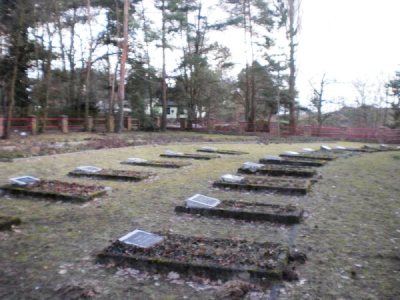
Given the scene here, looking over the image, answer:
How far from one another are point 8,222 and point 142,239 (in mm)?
1871

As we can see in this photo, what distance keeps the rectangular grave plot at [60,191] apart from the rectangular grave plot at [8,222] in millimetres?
1240

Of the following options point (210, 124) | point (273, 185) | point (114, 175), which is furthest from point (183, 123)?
point (273, 185)

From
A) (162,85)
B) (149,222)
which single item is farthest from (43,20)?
(149,222)

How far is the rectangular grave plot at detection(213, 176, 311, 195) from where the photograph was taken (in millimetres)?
7066

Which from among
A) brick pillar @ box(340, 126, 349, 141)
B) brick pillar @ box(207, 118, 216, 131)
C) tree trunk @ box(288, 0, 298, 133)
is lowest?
brick pillar @ box(340, 126, 349, 141)

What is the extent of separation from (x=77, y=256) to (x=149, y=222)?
1.39 metres

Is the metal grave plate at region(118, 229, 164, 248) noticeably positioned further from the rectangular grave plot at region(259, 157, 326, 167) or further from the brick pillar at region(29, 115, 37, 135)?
the brick pillar at region(29, 115, 37, 135)

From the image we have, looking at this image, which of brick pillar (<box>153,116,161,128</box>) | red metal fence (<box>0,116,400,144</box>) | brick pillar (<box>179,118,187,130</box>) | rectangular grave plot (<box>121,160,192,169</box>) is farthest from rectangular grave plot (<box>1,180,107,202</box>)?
brick pillar (<box>179,118,187,130</box>)

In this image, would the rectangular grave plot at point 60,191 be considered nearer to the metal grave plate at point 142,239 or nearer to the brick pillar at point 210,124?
the metal grave plate at point 142,239

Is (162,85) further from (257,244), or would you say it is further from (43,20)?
(257,244)

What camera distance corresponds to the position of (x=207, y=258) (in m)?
3.71

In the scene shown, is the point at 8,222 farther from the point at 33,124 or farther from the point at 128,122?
A: the point at 128,122

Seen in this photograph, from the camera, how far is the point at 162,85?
29.9 meters

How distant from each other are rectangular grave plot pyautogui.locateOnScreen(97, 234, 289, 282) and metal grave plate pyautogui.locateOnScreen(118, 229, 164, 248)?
5 cm
